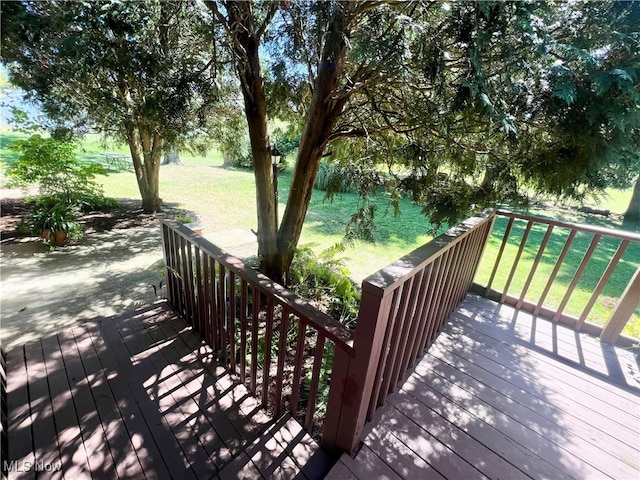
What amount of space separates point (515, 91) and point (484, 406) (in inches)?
73.8

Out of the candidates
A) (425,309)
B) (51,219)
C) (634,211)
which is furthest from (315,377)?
(634,211)

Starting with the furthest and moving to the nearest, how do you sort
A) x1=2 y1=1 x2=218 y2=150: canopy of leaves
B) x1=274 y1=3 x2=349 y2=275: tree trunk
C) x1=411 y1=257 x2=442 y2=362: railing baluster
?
1. x1=274 y1=3 x2=349 y2=275: tree trunk
2. x1=2 y1=1 x2=218 y2=150: canopy of leaves
3. x1=411 y1=257 x2=442 y2=362: railing baluster

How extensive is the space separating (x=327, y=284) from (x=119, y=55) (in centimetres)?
332

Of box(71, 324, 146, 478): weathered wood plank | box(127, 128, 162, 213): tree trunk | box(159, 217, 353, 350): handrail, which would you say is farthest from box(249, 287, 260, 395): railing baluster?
box(127, 128, 162, 213): tree trunk

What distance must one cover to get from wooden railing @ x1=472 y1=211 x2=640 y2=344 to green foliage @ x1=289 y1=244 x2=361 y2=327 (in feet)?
4.85

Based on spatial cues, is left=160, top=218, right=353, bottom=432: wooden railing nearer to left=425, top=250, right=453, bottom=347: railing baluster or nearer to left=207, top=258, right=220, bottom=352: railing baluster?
left=207, top=258, right=220, bottom=352: railing baluster

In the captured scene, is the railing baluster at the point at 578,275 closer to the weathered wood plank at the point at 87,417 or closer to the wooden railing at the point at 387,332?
the wooden railing at the point at 387,332

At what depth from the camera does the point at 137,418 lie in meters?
1.71

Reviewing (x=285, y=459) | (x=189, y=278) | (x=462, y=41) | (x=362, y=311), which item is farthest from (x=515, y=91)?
(x=189, y=278)

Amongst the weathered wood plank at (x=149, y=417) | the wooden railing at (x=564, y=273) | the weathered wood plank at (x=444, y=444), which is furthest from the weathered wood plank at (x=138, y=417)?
the wooden railing at (x=564, y=273)

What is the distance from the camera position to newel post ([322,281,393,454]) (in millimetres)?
1184

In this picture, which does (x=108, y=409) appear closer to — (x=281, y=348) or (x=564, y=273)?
(x=281, y=348)

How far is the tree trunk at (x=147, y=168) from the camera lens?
640 cm

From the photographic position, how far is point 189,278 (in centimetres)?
244
